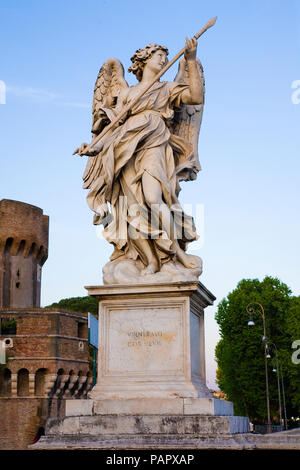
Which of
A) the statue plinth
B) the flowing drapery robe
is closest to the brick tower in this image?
the flowing drapery robe

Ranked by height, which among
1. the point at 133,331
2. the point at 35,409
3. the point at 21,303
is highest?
the point at 21,303

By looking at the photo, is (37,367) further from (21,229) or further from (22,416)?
(21,229)

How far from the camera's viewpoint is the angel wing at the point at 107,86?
768cm

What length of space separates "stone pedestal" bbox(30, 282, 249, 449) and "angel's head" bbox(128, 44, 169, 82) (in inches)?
104

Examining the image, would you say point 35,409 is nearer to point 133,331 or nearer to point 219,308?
point 219,308

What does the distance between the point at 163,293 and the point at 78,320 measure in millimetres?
40634

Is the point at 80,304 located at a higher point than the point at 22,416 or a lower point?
higher

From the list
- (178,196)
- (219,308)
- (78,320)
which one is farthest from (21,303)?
(178,196)

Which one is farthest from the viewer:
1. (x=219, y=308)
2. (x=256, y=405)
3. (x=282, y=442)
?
(x=219, y=308)

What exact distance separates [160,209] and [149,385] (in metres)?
1.84

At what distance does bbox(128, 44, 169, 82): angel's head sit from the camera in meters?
7.42

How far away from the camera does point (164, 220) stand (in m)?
6.89

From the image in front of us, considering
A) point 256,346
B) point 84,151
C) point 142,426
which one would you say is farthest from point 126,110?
point 256,346

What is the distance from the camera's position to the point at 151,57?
745 cm
